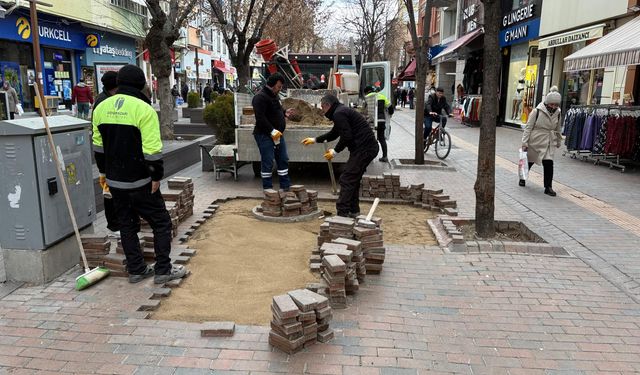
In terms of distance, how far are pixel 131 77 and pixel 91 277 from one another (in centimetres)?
179

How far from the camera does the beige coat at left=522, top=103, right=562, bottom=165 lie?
8.42 m

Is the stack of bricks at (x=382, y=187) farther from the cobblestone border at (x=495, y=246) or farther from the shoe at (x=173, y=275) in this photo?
the shoe at (x=173, y=275)

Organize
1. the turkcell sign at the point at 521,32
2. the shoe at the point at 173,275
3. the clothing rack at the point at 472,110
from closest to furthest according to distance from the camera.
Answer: the shoe at the point at 173,275, the turkcell sign at the point at 521,32, the clothing rack at the point at 472,110

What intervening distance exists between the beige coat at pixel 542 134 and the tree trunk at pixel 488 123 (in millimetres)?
3115

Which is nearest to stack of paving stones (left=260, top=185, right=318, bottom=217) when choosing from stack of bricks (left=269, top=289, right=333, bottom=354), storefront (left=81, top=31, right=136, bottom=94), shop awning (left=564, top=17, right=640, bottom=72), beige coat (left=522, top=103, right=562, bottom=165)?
stack of bricks (left=269, top=289, right=333, bottom=354)

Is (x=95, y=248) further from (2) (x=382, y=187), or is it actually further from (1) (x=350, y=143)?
(2) (x=382, y=187)

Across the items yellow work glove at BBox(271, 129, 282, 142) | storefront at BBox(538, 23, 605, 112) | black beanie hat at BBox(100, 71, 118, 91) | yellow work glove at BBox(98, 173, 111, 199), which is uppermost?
storefront at BBox(538, 23, 605, 112)

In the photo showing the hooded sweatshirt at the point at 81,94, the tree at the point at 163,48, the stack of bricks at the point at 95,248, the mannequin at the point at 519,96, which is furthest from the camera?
Answer: the mannequin at the point at 519,96

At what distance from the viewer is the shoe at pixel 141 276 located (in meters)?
4.44

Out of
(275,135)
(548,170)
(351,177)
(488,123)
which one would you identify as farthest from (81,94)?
(488,123)

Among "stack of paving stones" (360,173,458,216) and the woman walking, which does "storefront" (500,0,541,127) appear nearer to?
the woman walking

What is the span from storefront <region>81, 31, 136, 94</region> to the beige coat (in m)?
21.5

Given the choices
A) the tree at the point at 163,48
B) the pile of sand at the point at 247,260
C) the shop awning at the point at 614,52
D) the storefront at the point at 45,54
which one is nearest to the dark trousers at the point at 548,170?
the pile of sand at the point at 247,260

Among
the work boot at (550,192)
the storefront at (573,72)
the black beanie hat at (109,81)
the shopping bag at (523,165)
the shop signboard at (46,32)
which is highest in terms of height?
the shop signboard at (46,32)
